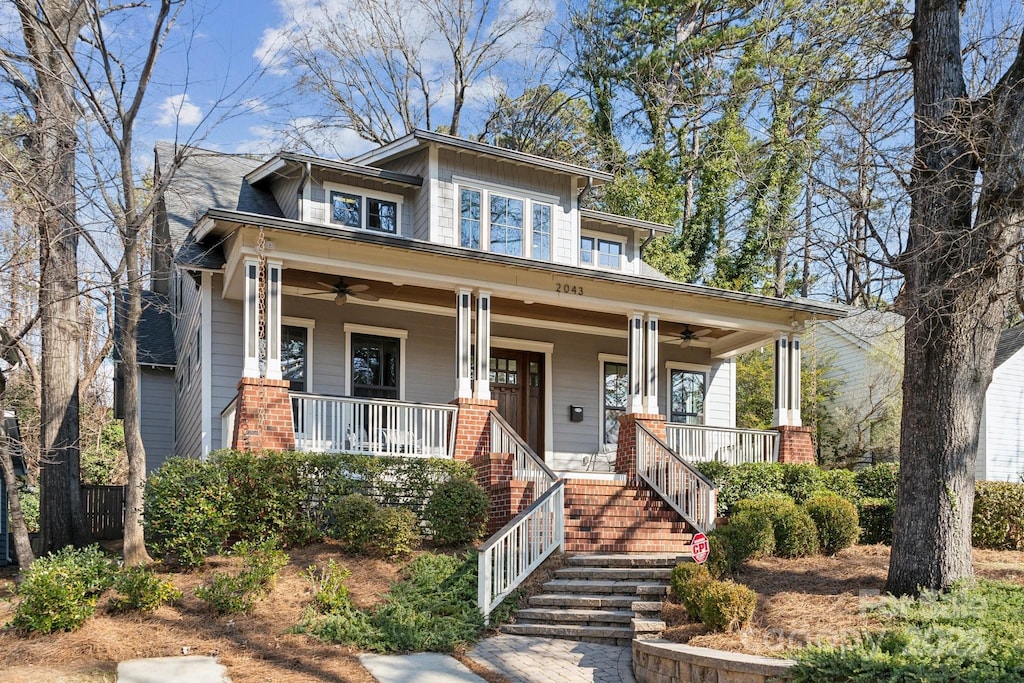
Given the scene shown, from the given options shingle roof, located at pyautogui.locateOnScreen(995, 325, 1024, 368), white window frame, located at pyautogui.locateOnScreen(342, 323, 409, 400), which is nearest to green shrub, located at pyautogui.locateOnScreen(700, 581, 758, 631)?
white window frame, located at pyautogui.locateOnScreen(342, 323, 409, 400)

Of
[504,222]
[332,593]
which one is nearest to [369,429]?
[332,593]

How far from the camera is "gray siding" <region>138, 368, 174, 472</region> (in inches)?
746

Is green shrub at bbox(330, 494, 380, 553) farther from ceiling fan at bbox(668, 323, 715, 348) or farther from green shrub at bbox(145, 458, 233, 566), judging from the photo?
ceiling fan at bbox(668, 323, 715, 348)

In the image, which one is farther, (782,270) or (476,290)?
(782,270)

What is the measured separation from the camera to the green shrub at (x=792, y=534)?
11648 mm

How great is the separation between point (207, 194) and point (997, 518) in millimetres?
14574

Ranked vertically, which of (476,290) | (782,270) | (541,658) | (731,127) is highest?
(731,127)

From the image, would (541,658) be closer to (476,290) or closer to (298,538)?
(298,538)

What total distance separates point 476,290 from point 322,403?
119 inches

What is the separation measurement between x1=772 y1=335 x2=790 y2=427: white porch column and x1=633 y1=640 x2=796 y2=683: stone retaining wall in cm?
872

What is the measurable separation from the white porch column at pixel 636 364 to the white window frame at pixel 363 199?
457 centimetres

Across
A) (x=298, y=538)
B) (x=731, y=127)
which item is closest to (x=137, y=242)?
(x=298, y=538)

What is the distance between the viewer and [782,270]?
2816cm

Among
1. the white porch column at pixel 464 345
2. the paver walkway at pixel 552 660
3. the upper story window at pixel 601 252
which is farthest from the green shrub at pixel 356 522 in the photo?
the upper story window at pixel 601 252
